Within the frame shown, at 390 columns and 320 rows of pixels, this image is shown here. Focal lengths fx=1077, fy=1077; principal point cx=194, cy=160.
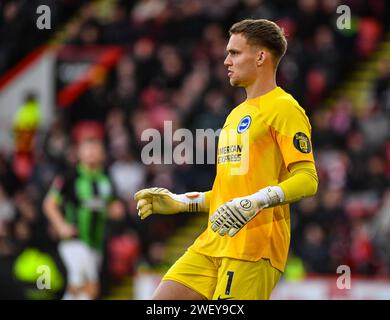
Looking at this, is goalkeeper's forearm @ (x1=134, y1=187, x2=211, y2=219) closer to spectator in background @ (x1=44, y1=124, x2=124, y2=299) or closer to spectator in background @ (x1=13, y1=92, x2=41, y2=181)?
spectator in background @ (x1=44, y1=124, x2=124, y2=299)

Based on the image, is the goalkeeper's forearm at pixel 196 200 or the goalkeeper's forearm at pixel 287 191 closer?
the goalkeeper's forearm at pixel 287 191

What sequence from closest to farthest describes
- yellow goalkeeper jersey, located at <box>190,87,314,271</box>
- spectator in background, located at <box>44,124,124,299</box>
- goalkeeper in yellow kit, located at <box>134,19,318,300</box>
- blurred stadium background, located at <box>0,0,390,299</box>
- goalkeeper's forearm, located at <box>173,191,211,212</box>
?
goalkeeper in yellow kit, located at <box>134,19,318,300</box> < yellow goalkeeper jersey, located at <box>190,87,314,271</box> < goalkeeper's forearm, located at <box>173,191,211,212</box> < spectator in background, located at <box>44,124,124,299</box> < blurred stadium background, located at <box>0,0,390,299</box>

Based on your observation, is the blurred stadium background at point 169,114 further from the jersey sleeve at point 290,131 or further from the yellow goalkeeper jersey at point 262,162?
the jersey sleeve at point 290,131

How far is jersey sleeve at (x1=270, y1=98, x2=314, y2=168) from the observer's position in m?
6.57

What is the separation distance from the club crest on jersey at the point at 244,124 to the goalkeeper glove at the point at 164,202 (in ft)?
2.17

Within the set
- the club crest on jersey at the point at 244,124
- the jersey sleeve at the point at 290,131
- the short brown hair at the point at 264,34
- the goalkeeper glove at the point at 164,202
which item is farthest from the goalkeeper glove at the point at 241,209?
the short brown hair at the point at 264,34

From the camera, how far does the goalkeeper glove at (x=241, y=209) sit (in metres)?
6.35

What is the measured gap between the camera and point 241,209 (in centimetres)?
635

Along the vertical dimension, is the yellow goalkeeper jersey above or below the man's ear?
below

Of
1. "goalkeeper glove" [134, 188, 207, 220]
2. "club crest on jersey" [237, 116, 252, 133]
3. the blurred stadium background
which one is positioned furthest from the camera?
the blurred stadium background

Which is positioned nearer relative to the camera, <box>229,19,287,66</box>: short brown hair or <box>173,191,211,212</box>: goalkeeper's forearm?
<box>229,19,287,66</box>: short brown hair

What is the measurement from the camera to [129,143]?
16.7m

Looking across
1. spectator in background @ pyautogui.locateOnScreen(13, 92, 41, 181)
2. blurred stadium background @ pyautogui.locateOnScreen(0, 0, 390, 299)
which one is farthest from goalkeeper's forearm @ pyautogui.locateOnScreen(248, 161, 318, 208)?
spectator in background @ pyautogui.locateOnScreen(13, 92, 41, 181)

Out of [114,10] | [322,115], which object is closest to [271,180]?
[322,115]
